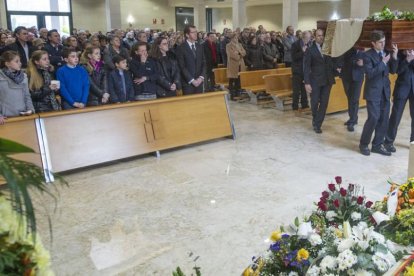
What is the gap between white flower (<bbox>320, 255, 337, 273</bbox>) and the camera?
1752 millimetres

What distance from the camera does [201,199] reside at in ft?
14.1

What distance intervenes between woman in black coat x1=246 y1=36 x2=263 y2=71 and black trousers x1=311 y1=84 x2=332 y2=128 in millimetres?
3681

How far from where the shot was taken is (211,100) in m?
6.31

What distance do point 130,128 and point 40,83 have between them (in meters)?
1.20

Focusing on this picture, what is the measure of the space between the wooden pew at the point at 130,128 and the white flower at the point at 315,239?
3713 millimetres

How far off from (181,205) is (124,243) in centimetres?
85

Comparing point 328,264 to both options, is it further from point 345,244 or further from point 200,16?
point 200,16

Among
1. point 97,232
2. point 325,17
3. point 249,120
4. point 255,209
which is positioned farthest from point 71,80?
point 325,17

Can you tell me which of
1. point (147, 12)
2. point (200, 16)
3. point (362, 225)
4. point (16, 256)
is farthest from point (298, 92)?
point (147, 12)

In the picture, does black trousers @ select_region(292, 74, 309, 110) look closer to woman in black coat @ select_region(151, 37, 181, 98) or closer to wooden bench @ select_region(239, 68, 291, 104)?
wooden bench @ select_region(239, 68, 291, 104)

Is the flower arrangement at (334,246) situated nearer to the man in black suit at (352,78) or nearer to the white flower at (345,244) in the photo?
the white flower at (345,244)

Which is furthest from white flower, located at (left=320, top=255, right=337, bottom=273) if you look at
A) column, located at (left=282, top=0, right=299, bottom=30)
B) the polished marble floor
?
column, located at (left=282, top=0, right=299, bottom=30)

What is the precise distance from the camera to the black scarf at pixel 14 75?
189 inches

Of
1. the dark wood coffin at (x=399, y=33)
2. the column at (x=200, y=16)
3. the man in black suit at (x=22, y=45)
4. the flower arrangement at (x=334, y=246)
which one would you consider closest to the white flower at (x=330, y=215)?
the flower arrangement at (x=334, y=246)
